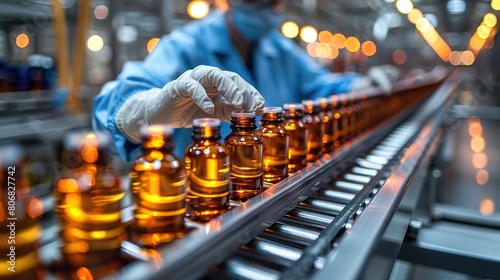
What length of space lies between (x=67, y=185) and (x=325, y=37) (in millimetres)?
6903

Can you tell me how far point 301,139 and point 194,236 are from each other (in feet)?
1.68

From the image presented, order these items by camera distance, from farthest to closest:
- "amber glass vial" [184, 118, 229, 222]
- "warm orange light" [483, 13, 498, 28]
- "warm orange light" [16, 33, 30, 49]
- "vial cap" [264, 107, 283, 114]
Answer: "warm orange light" [483, 13, 498, 28] < "warm orange light" [16, 33, 30, 49] < "vial cap" [264, 107, 283, 114] < "amber glass vial" [184, 118, 229, 222]

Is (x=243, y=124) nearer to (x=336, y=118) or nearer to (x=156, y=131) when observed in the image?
(x=156, y=131)

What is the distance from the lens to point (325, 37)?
23.2 feet

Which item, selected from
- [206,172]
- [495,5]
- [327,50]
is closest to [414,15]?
[495,5]

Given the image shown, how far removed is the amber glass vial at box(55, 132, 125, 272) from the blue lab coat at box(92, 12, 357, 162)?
27 centimetres

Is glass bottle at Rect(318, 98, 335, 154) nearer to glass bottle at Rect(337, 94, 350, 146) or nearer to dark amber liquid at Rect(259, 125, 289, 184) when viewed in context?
glass bottle at Rect(337, 94, 350, 146)

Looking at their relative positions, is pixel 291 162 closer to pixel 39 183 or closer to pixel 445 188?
pixel 39 183

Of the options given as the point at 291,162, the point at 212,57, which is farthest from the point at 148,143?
the point at 212,57

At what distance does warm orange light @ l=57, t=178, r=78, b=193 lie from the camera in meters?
0.56

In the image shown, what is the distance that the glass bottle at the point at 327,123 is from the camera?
1.24 m

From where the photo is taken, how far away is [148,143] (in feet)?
2.03

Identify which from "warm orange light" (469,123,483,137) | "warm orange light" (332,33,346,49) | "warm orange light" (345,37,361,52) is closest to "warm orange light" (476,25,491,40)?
"warm orange light" (469,123,483,137)

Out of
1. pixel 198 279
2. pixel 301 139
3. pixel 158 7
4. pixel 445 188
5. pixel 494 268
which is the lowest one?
pixel 445 188
